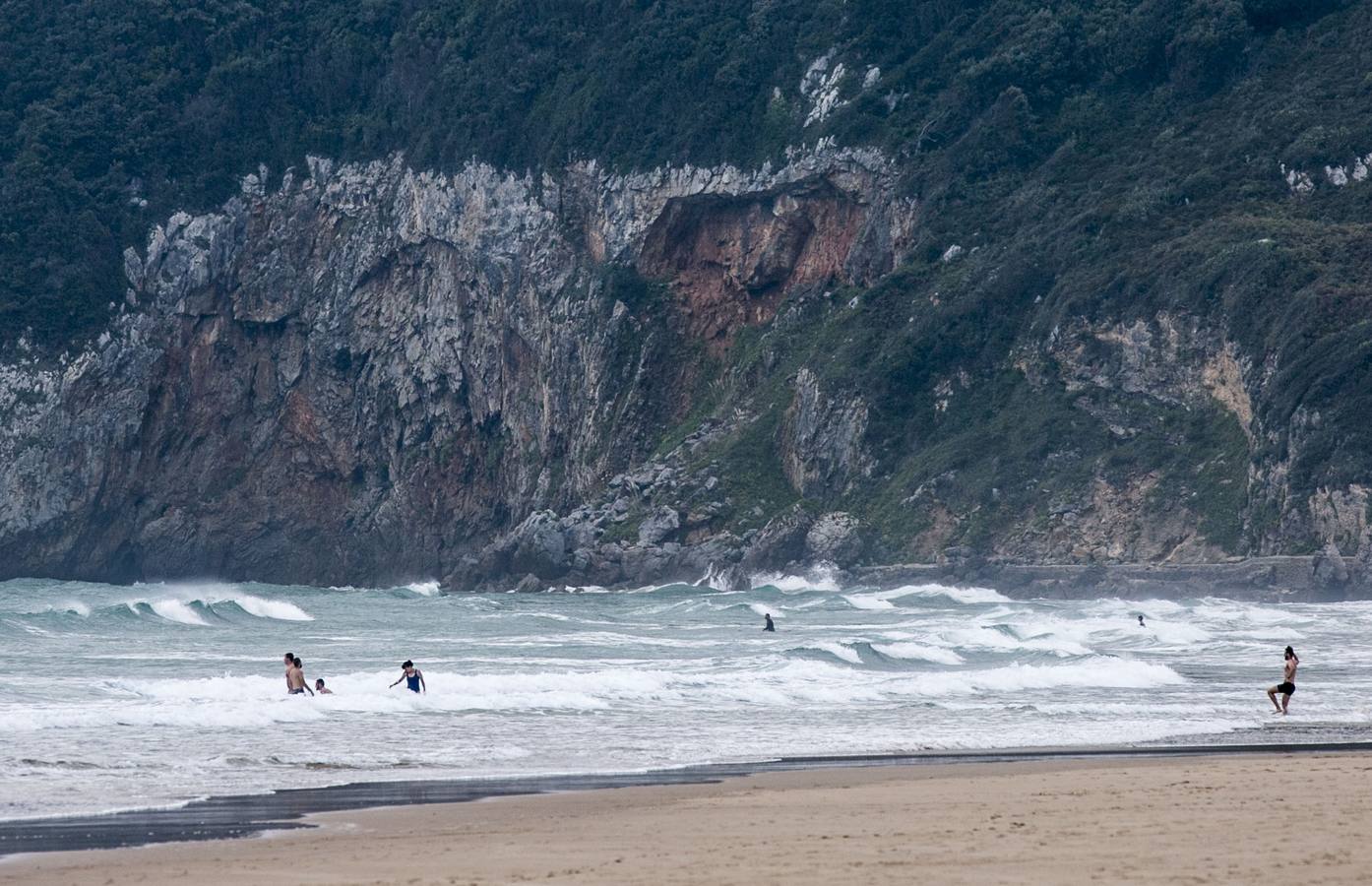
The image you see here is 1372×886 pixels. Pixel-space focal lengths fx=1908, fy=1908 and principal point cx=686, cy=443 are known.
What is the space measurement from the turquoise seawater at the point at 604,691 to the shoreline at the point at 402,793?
59cm

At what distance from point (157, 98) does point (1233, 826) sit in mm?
80025

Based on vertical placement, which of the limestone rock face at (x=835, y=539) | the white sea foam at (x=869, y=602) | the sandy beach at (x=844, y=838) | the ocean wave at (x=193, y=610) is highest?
the limestone rock face at (x=835, y=539)

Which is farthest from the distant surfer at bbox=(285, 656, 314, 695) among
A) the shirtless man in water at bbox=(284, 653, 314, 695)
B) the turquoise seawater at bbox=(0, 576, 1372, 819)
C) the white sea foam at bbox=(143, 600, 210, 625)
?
the white sea foam at bbox=(143, 600, 210, 625)

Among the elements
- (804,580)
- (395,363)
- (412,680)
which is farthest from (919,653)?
(395,363)

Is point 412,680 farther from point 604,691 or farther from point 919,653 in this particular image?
point 919,653

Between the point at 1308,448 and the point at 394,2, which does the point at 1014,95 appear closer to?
the point at 1308,448

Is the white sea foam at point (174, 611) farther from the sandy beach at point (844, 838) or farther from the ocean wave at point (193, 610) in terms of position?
the sandy beach at point (844, 838)

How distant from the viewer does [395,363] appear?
82250 mm

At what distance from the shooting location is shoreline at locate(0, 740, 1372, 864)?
13.9 meters

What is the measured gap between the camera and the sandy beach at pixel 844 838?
1160cm

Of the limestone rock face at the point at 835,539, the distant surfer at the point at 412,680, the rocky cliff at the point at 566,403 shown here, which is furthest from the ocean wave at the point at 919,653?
the limestone rock face at the point at 835,539

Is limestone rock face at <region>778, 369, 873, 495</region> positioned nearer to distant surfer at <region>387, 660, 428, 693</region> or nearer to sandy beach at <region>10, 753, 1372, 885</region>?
distant surfer at <region>387, 660, 428, 693</region>

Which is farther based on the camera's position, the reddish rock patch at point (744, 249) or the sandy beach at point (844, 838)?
the reddish rock patch at point (744, 249)

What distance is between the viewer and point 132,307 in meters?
82.1
